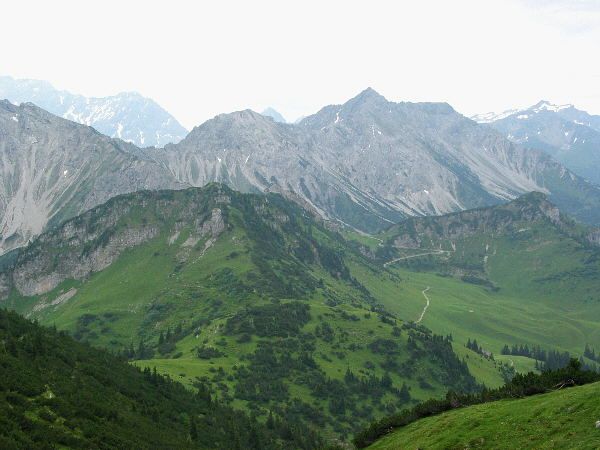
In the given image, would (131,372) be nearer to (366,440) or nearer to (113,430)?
(113,430)

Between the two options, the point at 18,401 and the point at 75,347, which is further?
the point at 75,347

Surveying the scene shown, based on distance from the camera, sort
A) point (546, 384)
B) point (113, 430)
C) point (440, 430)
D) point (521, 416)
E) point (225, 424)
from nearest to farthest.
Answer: point (521, 416)
point (440, 430)
point (546, 384)
point (113, 430)
point (225, 424)

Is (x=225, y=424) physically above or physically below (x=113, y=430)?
below

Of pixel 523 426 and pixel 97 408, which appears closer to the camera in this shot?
pixel 523 426

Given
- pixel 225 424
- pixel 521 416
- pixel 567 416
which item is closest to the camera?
pixel 567 416

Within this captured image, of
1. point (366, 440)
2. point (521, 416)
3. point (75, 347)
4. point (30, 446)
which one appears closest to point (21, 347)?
point (75, 347)

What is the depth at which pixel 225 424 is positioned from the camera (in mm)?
159625

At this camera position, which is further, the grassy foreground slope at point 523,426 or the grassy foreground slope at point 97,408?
the grassy foreground slope at point 97,408

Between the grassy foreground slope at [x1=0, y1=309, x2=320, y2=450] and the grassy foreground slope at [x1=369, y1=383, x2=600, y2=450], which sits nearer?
the grassy foreground slope at [x1=369, y1=383, x2=600, y2=450]

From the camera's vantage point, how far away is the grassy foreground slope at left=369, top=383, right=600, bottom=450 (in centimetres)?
5238

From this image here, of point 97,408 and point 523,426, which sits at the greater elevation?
point 523,426

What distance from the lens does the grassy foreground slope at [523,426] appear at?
52.4 meters

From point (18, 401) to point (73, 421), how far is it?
8.97 metres

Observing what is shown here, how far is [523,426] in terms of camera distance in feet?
191
